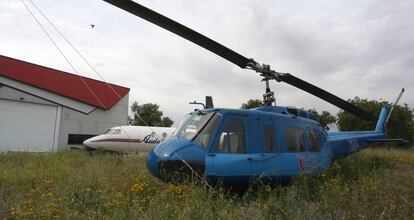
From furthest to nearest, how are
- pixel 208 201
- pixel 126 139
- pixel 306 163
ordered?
pixel 126 139, pixel 306 163, pixel 208 201

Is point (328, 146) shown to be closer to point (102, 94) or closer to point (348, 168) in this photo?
point (348, 168)

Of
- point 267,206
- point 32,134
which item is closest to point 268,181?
point 267,206

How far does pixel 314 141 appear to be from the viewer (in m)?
8.41

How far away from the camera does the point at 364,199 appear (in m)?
4.99

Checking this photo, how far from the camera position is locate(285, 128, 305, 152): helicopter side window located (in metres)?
7.48

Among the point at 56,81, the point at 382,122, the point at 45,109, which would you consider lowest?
the point at 382,122

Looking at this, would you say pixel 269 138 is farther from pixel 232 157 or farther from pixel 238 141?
pixel 232 157

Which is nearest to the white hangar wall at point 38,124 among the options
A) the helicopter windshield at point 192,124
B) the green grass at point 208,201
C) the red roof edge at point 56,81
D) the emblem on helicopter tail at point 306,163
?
the red roof edge at point 56,81

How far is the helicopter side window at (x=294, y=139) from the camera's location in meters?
7.48

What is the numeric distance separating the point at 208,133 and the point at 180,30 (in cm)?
200

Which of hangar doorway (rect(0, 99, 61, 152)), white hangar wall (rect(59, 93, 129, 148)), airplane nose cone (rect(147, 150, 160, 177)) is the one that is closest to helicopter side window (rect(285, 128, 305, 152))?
airplane nose cone (rect(147, 150, 160, 177))

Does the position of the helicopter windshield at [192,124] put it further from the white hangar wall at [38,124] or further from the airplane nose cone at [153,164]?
the white hangar wall at [38,124]

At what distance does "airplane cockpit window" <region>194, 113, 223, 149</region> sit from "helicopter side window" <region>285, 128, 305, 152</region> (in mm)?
1818

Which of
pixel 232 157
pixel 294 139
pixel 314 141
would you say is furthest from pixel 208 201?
pixel 314 141
